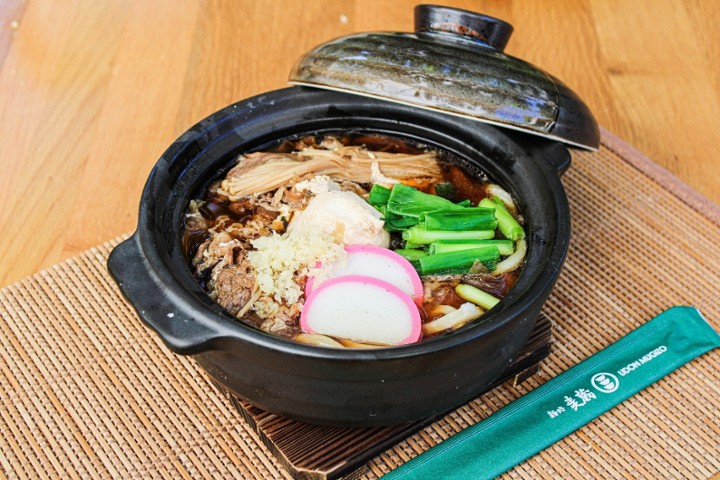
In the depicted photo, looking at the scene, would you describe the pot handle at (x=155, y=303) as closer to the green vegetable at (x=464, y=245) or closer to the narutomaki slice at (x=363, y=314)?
the narutomaki slice at (x=363, y=314)

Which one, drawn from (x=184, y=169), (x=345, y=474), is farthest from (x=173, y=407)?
(x=184, y=169)

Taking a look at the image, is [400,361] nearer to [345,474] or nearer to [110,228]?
[345,474]

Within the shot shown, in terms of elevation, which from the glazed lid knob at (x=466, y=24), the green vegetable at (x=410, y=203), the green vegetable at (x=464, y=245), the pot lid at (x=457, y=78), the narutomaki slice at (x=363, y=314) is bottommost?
the narutomaki slice at (x=363, y=314)

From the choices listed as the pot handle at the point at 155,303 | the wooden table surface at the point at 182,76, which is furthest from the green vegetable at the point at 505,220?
the wooden table surface at the point at 182,76

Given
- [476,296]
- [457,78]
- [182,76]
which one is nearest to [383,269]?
[476,296]

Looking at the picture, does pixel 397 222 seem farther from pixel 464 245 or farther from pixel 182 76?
pixel 182 76

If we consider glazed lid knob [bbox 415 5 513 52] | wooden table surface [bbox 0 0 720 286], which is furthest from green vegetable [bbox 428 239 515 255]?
wooden table surface [bbox 0 0 720 286]

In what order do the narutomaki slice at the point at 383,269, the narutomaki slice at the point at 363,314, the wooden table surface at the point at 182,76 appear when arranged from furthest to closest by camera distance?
the wooden table surface at the point at 182,76 → the narutomaki slice at the point at 383,269 → the narutomaki slice at the point at 363,314

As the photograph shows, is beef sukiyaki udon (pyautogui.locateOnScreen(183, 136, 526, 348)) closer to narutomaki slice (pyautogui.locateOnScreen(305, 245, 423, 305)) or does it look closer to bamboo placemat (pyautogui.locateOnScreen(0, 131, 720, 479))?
narutomaki slice (pyautogui.locateOnScreen(305, 245, 423, 305))
